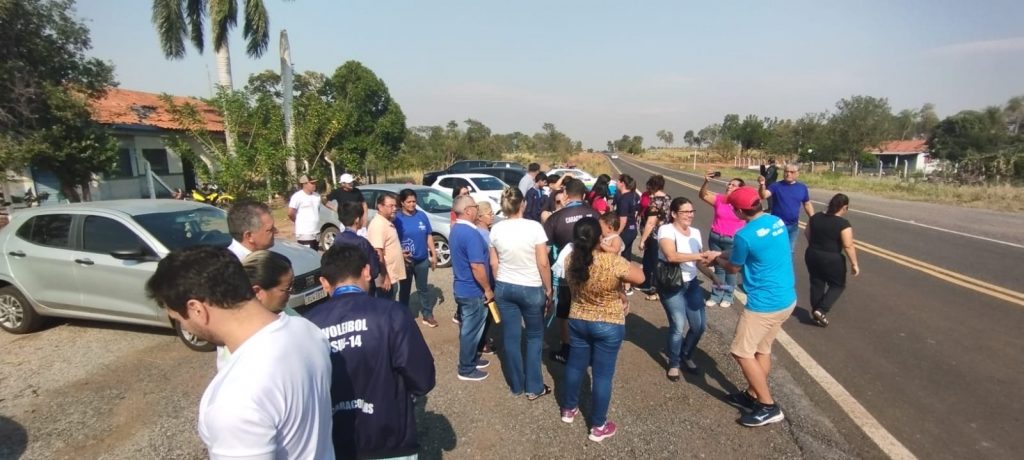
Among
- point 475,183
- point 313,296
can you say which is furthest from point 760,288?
point 475,183

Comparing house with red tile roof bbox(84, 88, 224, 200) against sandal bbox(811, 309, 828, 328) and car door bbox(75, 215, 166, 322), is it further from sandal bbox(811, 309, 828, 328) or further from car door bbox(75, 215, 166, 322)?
sandal bbox(811, 309, 828, 328)

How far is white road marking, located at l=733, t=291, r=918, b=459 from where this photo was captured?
3225 mm

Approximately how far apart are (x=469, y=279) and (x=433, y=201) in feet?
18.5

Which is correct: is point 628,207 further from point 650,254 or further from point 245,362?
point 245,362

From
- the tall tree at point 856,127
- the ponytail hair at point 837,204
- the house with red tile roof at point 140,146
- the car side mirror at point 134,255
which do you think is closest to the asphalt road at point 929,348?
the ponytail hair at point 837,204

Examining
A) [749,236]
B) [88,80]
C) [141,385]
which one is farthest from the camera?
[88,80]

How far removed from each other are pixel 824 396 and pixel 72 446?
5.79 meters

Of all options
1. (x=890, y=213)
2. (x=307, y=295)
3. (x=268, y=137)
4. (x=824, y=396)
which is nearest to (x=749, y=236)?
(x=824, y=396)

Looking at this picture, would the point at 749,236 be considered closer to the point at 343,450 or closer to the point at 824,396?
the point at 824,396

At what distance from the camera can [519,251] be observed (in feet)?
12.2

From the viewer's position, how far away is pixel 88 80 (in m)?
12.8

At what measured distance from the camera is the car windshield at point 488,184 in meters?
13.0

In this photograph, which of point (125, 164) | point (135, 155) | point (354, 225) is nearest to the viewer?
point (354, 225)

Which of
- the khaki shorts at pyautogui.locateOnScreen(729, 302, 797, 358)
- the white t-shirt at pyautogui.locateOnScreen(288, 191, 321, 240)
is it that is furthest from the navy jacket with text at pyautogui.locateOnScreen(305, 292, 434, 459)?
the white t-shirt at pyautogui.locateOnScreen(288, 191, 321, 240)
